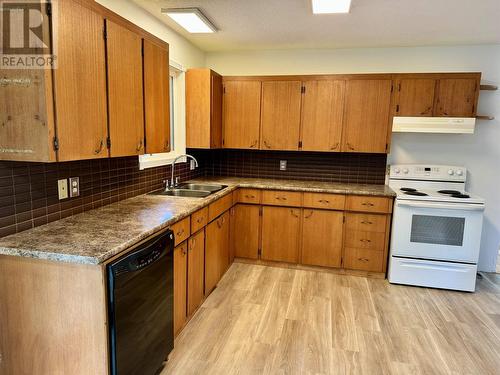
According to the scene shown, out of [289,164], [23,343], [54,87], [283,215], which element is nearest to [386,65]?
[289,164]

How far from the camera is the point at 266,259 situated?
3660 mm

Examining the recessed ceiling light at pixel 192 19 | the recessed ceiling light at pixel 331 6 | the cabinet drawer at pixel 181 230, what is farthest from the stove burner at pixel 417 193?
the recessed ceiling light at pixel 192 19

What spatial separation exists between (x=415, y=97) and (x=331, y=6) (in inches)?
58.3

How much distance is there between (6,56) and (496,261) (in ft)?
15.3

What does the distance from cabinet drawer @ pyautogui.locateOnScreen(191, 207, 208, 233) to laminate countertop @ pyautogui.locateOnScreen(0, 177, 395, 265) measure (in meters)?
0.06

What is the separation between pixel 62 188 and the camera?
1.95 meters

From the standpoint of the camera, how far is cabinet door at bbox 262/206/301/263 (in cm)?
354

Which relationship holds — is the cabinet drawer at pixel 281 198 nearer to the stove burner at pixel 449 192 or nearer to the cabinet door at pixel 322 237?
the cabinet door at pixel 322 237

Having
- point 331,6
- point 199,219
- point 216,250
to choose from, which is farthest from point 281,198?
point 331,6

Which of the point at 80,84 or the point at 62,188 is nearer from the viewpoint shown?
the point at 80,84

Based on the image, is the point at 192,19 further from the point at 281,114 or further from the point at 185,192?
the point at 185,192

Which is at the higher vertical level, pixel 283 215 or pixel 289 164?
pixel 289 164

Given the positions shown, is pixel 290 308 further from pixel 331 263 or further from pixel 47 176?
pixel 47 176

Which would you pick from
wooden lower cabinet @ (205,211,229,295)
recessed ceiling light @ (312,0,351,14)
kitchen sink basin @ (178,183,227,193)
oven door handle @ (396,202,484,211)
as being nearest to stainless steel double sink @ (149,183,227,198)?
kitchen sink basin @ (178,183,227,193)
